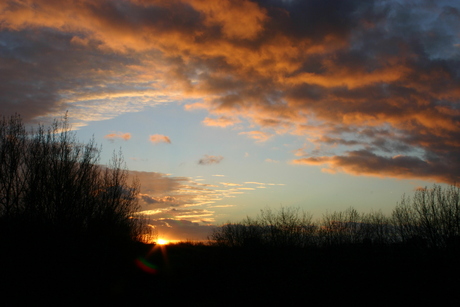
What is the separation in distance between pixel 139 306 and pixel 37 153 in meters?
15.8

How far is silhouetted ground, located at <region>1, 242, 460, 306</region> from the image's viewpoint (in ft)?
45.1

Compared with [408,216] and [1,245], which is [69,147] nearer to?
[1,245]

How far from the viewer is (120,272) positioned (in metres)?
20.1

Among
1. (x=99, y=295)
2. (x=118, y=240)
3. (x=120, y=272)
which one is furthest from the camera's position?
(x=118, y=240)

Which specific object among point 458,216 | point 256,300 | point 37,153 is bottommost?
point 256,300

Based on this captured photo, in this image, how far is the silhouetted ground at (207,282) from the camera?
13758mm

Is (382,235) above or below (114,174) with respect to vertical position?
below

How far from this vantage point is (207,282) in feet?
58.1

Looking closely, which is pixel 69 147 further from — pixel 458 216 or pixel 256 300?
pixel 458 216

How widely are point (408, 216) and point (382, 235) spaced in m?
12.0

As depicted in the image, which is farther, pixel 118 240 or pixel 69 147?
pixel 118 240

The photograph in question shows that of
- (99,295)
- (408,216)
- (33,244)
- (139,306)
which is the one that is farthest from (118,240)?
(408,216)

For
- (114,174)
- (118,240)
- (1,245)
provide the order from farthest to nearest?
(114,174)
(118,240)
(1,245)

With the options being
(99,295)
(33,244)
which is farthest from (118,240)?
(99,295)
